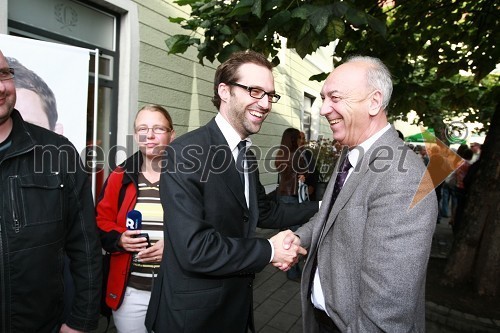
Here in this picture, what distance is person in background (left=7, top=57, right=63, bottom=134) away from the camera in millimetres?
2662

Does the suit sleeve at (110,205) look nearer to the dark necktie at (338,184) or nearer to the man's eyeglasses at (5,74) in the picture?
Result: the man's eyeglasses at (5,74)

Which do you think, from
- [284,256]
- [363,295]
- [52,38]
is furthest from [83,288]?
[52,38]

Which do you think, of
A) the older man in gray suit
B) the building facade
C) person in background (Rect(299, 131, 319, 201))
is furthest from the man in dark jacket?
person in background (Rect(299, 131, 319, 201))

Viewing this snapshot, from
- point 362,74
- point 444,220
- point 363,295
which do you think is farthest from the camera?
point 444,220

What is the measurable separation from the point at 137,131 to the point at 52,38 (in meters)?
2.97

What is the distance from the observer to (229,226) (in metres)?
1.77

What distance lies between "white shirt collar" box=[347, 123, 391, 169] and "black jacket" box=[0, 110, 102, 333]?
1.43 m

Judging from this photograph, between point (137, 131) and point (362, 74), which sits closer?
point (362, 74)

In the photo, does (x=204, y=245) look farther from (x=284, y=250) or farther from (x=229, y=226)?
A: (x=284, y=250)

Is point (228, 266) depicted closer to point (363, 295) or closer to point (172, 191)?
point (172, 191)

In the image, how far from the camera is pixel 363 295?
1.51 m

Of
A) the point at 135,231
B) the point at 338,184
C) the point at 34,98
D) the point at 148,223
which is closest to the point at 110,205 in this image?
the point at 148,223

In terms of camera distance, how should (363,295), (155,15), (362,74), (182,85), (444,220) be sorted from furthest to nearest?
(444,220) → (182,85) → (155,15) → (362,74) → (363,295)

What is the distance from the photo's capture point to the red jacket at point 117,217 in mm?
2250
